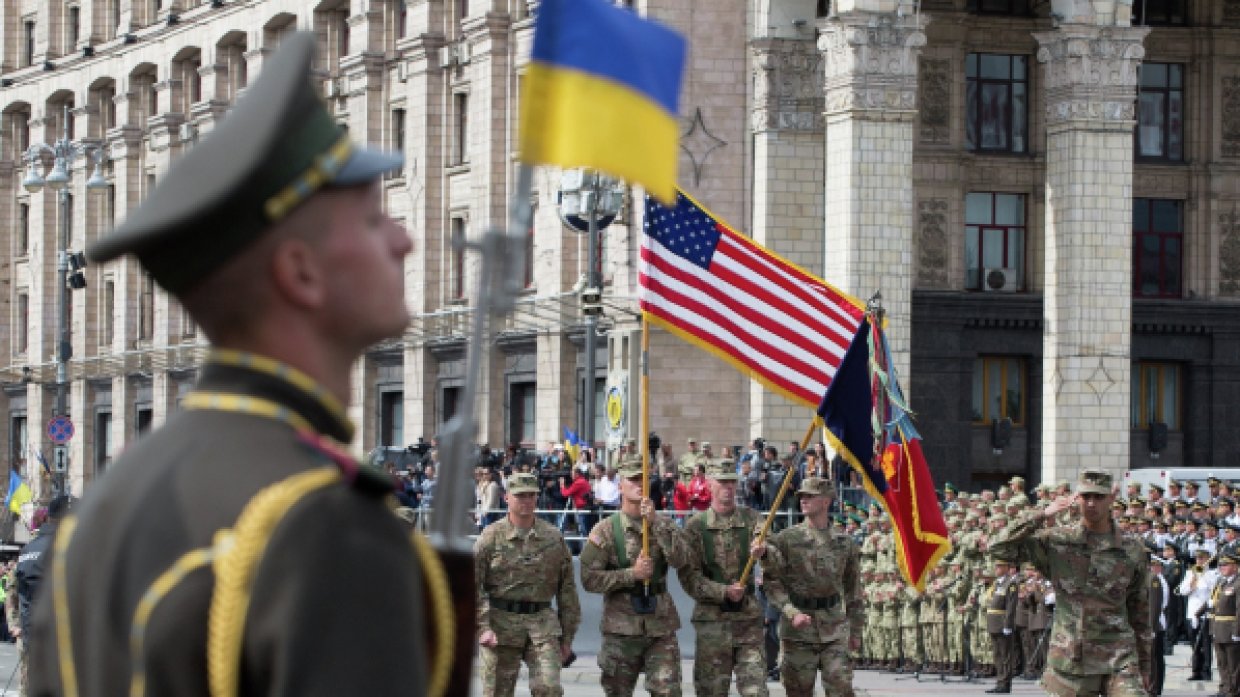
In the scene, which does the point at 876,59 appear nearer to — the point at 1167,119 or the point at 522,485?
the point at 1167,119

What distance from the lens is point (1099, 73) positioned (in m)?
40.4

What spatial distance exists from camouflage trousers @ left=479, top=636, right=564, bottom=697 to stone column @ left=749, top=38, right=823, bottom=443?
88.2 feet

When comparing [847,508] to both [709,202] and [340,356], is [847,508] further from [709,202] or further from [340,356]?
[340,356]

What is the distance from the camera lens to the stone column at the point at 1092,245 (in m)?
40.4

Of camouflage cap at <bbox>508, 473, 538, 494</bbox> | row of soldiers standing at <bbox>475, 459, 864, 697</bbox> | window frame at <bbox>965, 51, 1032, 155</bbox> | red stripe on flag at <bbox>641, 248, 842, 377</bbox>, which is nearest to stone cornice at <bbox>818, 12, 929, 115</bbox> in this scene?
window frame at <bbox>965, 51, 1032, 155</bbox>

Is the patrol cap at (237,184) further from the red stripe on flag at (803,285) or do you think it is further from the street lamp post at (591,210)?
the street lamp post at (591,210)

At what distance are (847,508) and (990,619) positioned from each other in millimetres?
6612

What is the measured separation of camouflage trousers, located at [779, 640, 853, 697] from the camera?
1698 cm

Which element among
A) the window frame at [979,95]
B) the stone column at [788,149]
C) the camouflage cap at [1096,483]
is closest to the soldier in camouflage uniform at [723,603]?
the camouflage cap at [1096,483]

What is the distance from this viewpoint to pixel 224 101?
6650 centimetres

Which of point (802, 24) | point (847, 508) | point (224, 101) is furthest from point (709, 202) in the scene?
point (224, 101)

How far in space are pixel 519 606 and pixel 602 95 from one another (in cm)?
1287

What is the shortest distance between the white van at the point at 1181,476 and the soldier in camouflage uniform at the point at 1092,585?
20144 millimetres

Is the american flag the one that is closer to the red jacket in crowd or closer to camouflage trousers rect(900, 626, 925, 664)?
camouflage trousers rect(900, 626, 925, 664)
